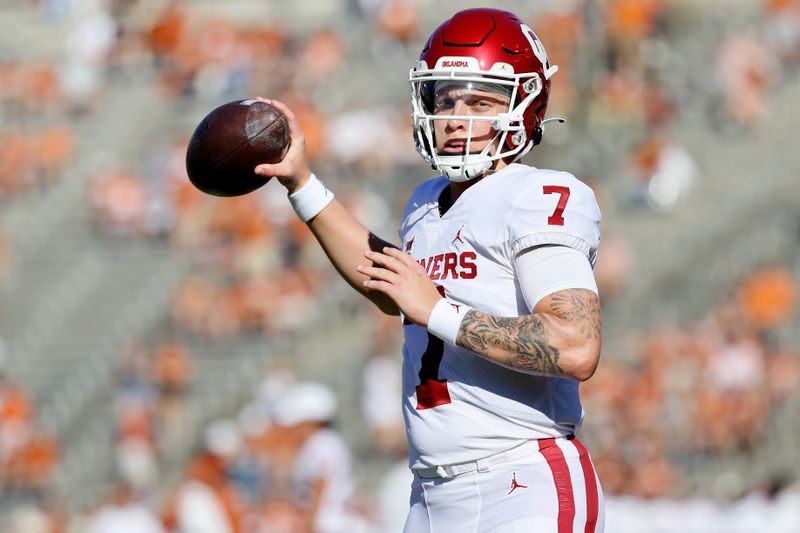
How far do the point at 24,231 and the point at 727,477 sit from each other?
8.35 meters

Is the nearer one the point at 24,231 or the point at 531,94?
the point at 531,94

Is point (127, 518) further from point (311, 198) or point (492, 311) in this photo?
point (492, 311)

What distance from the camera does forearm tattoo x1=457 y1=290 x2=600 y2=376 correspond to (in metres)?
3.12

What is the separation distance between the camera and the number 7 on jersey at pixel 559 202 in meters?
3.21

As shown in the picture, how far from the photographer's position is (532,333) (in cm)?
313

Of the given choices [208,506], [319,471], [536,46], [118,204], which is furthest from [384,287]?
[118,204]

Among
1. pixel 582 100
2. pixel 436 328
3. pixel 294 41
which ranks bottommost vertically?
pixel 436 328

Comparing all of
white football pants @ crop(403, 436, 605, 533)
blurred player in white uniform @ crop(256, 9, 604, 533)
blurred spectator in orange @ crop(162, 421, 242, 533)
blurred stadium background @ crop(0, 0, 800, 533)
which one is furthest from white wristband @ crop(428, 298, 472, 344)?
blurred spectator in orange @ crop(162, 421, 242, 533)

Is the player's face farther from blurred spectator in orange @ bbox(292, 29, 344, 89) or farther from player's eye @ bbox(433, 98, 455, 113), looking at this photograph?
blurred spectator in orange @ bbox(292, 29, 344, 89)

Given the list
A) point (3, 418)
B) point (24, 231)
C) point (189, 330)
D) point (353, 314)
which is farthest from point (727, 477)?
point (24, 231)

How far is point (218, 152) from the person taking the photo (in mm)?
3727

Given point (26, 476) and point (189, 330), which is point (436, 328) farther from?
point (189, 330)

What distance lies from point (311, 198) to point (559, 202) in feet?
2.88

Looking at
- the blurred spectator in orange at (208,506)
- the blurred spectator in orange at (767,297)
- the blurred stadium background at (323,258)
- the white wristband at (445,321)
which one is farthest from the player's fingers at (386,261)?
the blurred spectator in orange at (767,297)
